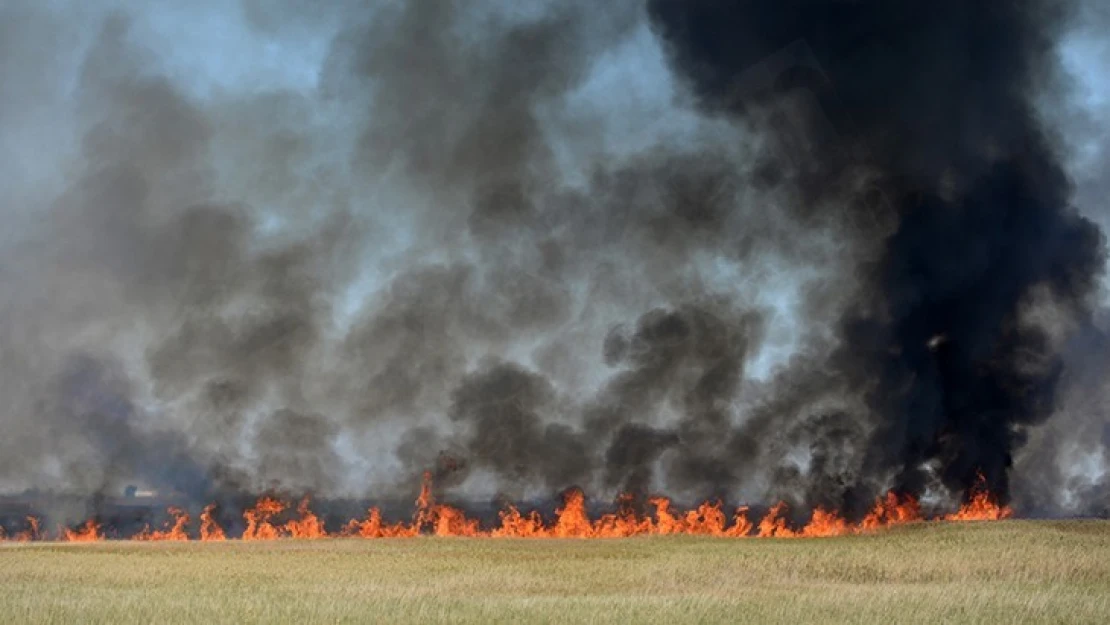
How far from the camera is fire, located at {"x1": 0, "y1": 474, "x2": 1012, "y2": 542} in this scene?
6328cm

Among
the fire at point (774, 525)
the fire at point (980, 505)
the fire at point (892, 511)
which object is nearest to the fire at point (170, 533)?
the fire at point (774, 525)

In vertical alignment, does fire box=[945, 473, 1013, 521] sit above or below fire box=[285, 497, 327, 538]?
above

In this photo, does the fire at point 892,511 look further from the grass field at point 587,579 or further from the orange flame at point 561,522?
the grass field at point 587,579

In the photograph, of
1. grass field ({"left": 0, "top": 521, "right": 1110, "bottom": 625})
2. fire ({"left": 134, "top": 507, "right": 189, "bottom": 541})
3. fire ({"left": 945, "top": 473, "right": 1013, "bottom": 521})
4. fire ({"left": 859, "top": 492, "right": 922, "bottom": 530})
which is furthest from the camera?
fire ({"left": 945, "top": 473, "right": 1013, "bottom": 521})

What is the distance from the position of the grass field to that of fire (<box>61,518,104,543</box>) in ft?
28.2

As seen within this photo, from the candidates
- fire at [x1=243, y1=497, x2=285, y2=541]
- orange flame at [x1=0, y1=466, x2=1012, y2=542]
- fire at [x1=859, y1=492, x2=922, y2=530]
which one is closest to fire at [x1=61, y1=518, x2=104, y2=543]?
orange flame at [x1=0, y1=466, x2=1012, y2=542]

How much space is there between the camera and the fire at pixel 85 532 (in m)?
64.2

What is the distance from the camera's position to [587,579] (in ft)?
131

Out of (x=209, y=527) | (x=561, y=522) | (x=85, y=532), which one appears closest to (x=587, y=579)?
(x=561, y=522)

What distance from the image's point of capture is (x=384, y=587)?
118 ft

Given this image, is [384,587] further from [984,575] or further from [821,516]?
[821,516]

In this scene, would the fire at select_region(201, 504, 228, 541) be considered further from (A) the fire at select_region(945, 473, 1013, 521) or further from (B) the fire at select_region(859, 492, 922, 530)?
(A) the fire at select_region(945, 473, 1013, 521)

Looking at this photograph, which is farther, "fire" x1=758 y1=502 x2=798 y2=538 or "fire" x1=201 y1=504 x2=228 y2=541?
"fire" x1=201 y1=504 x2=228 y2=541

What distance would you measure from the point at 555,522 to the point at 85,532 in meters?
25.7
